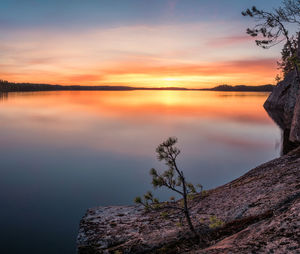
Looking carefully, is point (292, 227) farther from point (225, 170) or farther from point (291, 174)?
point (225, 170)

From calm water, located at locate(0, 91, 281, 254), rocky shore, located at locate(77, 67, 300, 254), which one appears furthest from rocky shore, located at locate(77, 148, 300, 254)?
calm water, located at locate(0, 91, 281, 254)

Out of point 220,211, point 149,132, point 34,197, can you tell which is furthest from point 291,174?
point 149,132

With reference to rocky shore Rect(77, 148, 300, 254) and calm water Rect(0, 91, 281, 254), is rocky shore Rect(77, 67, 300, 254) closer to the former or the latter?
rocky shore Rect(77, 148, 300, 254)

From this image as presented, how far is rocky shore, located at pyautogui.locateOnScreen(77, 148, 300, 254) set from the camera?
142 inches

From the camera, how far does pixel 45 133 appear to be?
27266 millimetres

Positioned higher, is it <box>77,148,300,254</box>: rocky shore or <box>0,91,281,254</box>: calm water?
<box>77,148,300,254</box>: rocky shore

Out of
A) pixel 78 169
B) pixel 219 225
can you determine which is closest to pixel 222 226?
pixel 219 225

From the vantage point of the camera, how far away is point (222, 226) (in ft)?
16.5

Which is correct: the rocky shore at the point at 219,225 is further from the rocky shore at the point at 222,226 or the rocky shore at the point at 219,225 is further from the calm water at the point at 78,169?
the calm water at the point at 78,169

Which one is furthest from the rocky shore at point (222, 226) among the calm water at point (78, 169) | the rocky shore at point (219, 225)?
the calm water at point (78, 169)

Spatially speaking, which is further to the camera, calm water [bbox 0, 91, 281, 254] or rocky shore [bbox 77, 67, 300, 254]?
calm water [bbox 0, 91, 281, 254]

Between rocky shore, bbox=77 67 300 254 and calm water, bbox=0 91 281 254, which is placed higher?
rocky shore, bbox=77 67 300 254

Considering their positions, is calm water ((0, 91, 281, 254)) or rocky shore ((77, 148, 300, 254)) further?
calm water ((0, 91, 281, 254))

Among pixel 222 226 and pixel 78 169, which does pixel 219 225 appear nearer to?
pixel 222 226
